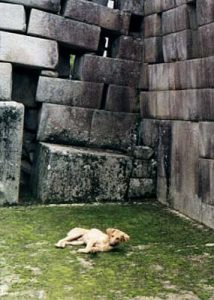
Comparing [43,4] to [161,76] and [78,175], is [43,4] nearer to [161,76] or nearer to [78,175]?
[161,76]

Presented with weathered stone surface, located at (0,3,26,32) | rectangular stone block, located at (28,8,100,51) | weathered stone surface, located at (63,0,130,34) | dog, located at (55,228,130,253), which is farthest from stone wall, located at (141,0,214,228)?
weathered stone surface, located at (0,3,26,32)

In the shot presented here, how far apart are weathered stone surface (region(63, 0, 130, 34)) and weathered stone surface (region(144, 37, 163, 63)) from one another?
1.69ft

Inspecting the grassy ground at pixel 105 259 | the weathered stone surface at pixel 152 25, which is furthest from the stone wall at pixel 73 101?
the grassy ground at pixel 105 259

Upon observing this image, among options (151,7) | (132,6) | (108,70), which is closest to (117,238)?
(108,70)

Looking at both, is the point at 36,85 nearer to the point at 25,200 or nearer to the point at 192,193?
the point at 25,200

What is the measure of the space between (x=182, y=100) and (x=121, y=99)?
1560mm

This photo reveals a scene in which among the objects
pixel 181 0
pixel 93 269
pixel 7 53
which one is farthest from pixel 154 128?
pixel 93 269

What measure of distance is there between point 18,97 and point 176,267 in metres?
4.57

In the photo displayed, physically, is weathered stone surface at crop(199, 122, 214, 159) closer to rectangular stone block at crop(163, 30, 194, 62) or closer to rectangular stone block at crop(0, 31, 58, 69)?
rectangular stone block at crop(163, 30, 194, 62)

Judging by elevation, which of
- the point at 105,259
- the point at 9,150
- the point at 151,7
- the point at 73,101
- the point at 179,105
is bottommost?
the point at 105,259

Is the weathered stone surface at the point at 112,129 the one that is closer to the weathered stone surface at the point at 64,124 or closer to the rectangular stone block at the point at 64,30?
the weathered stone surface at the point at 64,124

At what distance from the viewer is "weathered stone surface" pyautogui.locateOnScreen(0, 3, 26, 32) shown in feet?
25.3

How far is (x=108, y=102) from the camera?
28.1 feet

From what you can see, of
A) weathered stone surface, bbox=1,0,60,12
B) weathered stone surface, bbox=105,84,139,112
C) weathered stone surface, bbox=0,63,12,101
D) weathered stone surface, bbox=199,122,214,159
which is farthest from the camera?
weathered stone surface, bbox=105,84,139,112
